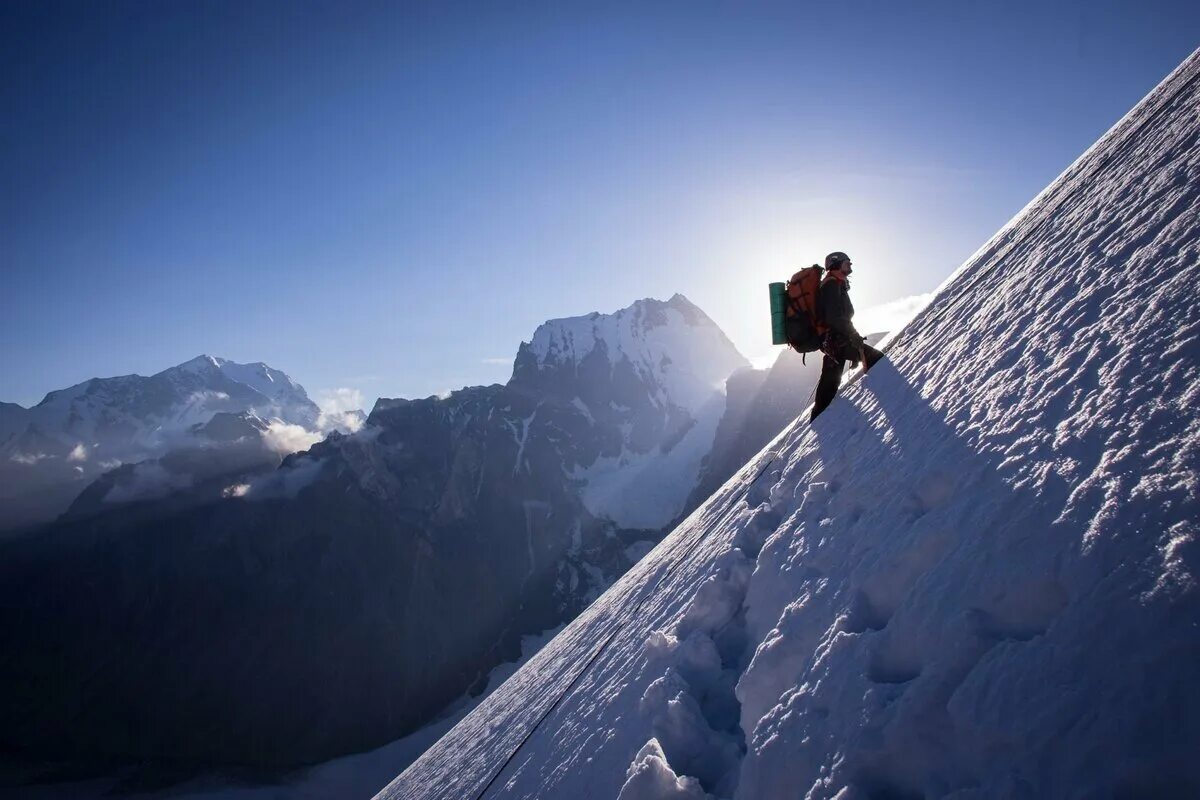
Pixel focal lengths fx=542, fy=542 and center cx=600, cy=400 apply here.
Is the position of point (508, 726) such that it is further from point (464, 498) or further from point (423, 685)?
point (464, 498)

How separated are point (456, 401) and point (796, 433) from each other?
187999 millimetres

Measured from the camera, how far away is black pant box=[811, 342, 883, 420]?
8141 mm

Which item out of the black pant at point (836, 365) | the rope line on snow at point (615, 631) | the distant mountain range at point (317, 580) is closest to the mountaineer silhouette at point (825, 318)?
the black pant at point (836, 365)

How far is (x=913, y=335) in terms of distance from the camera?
8047mm

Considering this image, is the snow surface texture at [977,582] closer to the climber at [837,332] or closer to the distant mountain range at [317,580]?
the climber at [837,332]

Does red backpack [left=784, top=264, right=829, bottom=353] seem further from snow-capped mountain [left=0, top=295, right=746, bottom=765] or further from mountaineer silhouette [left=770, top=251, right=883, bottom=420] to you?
snow-capped mountain [left=0, top=295, right=746, bottom=765]

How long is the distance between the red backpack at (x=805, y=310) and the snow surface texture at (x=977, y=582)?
1.59 meters

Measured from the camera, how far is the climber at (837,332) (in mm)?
8008

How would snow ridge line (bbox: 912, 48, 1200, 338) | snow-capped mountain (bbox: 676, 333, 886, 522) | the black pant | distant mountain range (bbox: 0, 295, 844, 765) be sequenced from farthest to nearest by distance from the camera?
1. snow-capped mountain (bbox: 676, 333, 886, 522)
2. distant mountain range (bbox: 0, 295, 844, 765)
3. the black pant
4. snow ridge line (bbox: 912, 48, 1200, 338)

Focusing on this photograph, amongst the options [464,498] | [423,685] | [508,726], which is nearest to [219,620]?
[423,685]

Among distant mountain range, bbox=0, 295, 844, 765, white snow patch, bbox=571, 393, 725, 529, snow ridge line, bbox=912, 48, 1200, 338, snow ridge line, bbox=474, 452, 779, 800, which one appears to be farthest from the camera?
white snow patch, bbox=571, 393, 725, 529

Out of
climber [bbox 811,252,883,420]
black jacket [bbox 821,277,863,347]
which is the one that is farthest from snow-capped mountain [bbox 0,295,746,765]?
black jacket [bbox 821,277,863,347]

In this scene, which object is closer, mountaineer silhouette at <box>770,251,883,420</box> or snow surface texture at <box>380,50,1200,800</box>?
snow surface texture at <box>380,50,1200,800</box>

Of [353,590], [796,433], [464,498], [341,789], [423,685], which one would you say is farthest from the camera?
[464,498]
